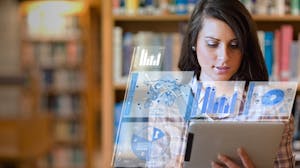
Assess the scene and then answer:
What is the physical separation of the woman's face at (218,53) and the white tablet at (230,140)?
10 centimetres

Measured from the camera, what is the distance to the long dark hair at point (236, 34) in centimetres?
103

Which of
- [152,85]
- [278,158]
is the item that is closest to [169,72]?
[152,85]

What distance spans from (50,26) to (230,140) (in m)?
3.35

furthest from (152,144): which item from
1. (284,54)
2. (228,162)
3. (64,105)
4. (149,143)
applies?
(64,105)

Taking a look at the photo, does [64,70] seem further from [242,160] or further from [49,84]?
[242,160]

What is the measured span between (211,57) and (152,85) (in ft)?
0.44

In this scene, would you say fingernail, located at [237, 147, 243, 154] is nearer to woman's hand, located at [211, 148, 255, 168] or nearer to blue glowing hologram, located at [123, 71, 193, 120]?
woman's hand, located at [211, 148, 255, 168]

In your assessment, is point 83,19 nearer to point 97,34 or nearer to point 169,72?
point 97,34

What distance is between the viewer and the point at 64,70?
13.9 ft

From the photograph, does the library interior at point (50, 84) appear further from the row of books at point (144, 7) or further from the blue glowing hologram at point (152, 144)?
the blue glowing hologram at point (152, 144)

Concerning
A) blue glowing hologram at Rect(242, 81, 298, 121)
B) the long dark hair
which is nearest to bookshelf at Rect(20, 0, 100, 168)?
the long dark hair

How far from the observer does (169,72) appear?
1.04 meters

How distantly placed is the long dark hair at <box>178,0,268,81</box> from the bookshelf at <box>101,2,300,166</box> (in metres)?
0.69

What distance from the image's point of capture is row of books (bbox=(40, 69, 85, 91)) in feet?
13.9
